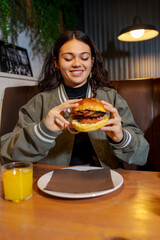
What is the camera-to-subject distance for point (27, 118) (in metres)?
1.50

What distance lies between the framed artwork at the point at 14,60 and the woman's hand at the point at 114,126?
1.58 meters

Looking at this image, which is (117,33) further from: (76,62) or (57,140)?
(57,140)

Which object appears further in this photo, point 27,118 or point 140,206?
Answer: point 27,118

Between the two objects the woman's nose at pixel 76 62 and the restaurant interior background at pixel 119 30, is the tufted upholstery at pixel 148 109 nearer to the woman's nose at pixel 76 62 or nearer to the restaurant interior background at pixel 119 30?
the woman's nose at pixel 76 62

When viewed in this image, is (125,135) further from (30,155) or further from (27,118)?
(27,118)

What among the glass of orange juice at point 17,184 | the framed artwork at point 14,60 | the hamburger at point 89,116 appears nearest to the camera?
the glass of orange juice at point 17,184

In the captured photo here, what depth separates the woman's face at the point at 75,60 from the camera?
144 centimetres

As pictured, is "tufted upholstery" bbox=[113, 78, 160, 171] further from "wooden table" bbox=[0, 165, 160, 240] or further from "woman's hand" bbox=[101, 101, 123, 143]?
"wooden table" bbox=[0, 165, 160, 240]

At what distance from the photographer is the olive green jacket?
3.71 feet

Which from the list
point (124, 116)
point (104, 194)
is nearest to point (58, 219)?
point (104, 194)

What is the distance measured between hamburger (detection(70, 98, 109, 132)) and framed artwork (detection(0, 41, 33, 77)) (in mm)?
1366

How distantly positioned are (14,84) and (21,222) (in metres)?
1.89

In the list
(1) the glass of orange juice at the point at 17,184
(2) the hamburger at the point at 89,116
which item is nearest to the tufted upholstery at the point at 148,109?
(2) the hamburger at the point at 89,116

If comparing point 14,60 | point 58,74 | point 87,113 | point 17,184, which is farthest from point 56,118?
point 14,60
